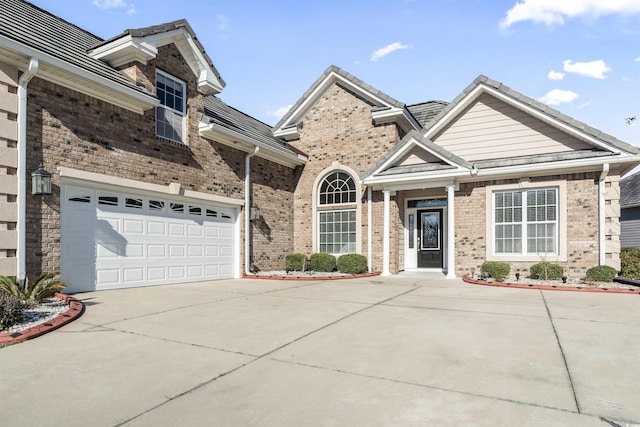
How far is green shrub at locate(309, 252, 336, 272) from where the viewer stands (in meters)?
14.4

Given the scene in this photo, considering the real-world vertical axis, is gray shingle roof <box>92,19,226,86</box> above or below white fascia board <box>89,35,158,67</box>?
above

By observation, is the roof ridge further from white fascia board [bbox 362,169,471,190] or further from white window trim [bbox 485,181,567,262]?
white window trim [bbox 485,181,567,262]

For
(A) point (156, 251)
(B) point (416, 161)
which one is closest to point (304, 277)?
(A) point (156, 251)

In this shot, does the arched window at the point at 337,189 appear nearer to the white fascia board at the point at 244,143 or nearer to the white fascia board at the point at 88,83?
the white fascia board at the point at 244,143

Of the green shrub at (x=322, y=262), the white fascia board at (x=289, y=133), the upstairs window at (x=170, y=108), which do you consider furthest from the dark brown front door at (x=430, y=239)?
the upstairs window at (x=170, y=108)

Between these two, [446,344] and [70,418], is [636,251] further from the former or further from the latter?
[70,418]

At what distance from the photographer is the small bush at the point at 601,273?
10.5 m

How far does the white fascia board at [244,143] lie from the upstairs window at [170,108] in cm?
67

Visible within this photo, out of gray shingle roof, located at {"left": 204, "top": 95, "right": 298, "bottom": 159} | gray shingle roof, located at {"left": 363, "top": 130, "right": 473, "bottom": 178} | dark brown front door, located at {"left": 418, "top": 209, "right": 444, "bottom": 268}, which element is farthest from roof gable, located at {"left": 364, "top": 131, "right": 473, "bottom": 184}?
gray shingle roof, located at {"left": 204, "top": 95, "right": 298, "bottom": 159}

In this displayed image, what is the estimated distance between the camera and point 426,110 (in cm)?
1764

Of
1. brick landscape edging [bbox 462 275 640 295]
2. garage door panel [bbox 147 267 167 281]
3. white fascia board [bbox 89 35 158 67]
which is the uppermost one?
white fascia board [bbox 89 35 158 67]

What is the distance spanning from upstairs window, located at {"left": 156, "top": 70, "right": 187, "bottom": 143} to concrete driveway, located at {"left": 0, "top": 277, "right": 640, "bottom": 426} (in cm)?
589

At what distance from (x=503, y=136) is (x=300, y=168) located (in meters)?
7.69

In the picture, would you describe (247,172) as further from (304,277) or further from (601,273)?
(601,273)
